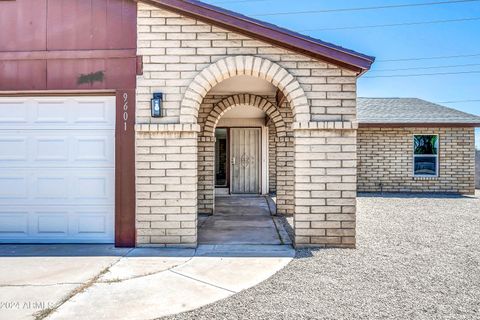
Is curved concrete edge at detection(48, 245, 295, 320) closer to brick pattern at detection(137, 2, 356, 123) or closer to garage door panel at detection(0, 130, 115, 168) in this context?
garage door panel at detection(0, 130, 115, 168)

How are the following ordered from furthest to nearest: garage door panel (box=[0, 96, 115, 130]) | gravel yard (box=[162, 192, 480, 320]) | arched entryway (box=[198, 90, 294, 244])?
arched entryway (box=[198, 90, 294, 244]) < garage door panel (box=[0, 96, 115, 130]) < gravel yard (box=[162, 192, 480, 320])

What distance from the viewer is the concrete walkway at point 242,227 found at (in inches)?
222

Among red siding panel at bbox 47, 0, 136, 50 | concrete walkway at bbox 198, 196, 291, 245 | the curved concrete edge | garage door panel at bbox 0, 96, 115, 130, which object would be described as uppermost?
red siding panel at bbox 47, 0, 136, 50

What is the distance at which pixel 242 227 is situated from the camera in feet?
22.0

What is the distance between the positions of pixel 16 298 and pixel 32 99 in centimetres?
345

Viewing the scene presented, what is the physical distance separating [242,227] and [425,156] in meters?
9.10

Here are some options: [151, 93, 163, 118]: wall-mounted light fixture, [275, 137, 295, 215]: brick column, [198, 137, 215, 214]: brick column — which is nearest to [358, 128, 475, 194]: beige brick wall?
[275, 137, 295, 215]: brick column

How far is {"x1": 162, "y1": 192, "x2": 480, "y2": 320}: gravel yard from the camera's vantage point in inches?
118

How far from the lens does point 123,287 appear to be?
3545 millimetres

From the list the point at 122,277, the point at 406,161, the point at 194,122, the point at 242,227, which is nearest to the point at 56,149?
the point at 194,122

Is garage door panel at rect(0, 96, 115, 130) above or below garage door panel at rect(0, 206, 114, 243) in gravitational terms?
above

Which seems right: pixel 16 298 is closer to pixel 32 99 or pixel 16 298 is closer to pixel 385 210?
pixel 32 99

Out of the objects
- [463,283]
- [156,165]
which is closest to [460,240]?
[463,283]

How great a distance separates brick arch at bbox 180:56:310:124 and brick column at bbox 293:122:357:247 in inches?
15.7
